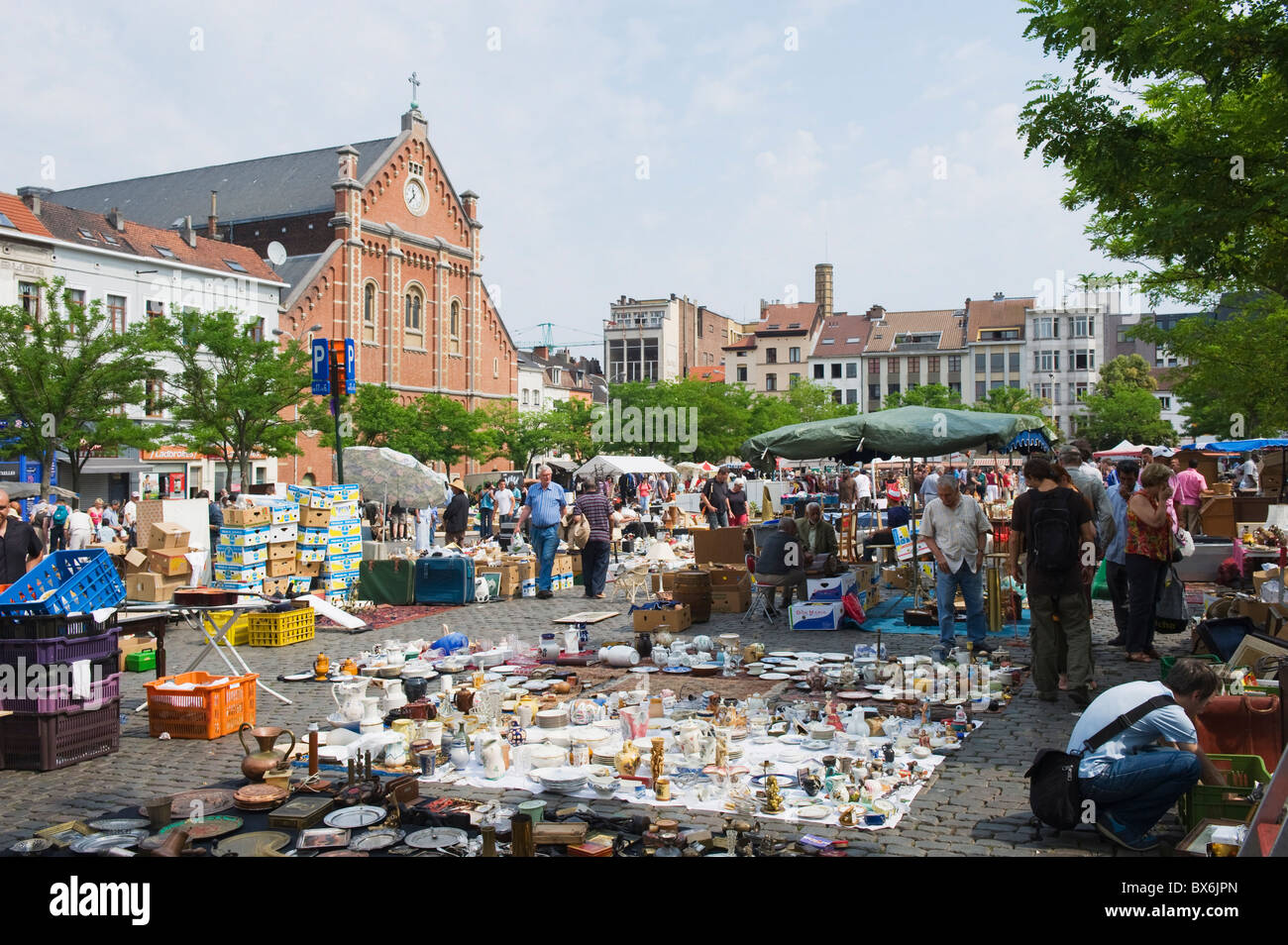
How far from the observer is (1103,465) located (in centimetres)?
3253

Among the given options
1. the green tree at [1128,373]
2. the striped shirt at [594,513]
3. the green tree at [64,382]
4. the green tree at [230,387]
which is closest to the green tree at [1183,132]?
the striped shirt at [594,513]

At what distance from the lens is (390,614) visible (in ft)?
45.5

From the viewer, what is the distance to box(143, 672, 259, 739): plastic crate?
7246 mm

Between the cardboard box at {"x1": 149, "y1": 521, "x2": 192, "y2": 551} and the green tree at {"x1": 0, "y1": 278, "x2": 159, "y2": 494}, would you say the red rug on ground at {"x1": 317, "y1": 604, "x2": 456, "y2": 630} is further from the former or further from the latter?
the green tree at {"x1": 0, "y1": 278, "x2": 159, "y2": 494}

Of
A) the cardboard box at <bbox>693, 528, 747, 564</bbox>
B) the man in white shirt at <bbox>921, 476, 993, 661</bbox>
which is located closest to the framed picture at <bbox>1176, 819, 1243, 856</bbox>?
the man in white shirt at <bbox>921, 476, 993, 661</bbox>

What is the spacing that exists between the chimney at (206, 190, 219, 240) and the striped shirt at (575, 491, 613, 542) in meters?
39.8

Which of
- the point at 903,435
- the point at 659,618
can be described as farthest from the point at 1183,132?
the point at 659,618

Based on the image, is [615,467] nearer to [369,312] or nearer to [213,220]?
[369,312]

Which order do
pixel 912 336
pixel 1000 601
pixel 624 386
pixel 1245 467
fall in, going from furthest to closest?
1. pixel 912 336
2. pixel 624 386
3. pixel 1245 467
4. pixel 1000 601

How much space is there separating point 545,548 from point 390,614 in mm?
2666

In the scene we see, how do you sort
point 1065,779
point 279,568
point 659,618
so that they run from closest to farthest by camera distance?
point 1065,779, point 659,618, point 279,568

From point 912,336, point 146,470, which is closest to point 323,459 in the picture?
point 146,470
